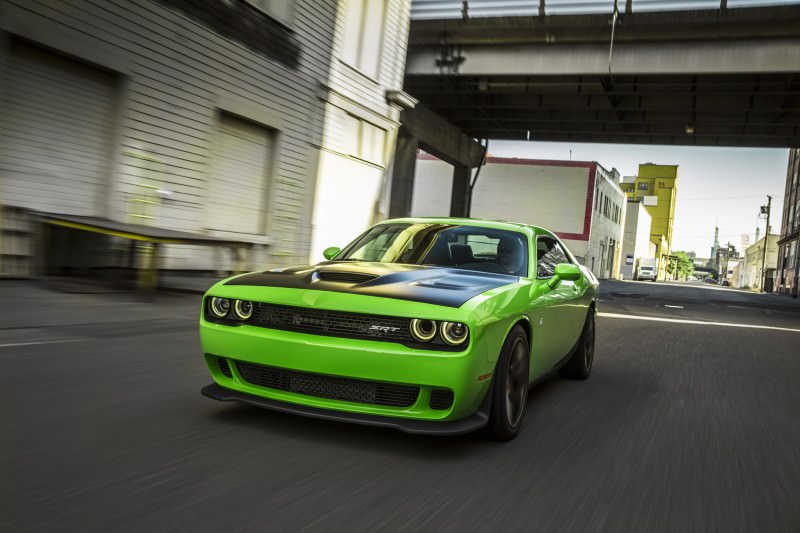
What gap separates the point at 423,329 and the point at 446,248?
5.46ft

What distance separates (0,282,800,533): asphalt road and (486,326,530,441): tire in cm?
11

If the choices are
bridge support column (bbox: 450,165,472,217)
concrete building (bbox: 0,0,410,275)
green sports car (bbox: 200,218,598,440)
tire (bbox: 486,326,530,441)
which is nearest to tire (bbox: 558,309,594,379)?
green sports car (bbox: 200,218,598,440)

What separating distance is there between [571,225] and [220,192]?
3882cm

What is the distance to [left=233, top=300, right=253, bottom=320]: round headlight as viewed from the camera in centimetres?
372

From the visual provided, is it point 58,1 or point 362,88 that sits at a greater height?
point 362,88

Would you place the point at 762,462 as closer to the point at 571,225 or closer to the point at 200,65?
the point at 200,65

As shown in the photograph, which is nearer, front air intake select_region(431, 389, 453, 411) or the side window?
front air intake select_region(431, 389, 453, 411)

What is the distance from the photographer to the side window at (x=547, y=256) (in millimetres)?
5050

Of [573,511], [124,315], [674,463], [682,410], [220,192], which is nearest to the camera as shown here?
[573,511]

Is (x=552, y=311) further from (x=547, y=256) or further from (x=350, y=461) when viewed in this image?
(x=350, y=461)

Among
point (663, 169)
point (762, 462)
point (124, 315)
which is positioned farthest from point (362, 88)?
point (663, 169)

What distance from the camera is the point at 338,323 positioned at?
11.4ft

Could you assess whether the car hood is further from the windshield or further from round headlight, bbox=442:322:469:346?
the windshield

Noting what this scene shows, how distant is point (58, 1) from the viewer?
30.1 ft
